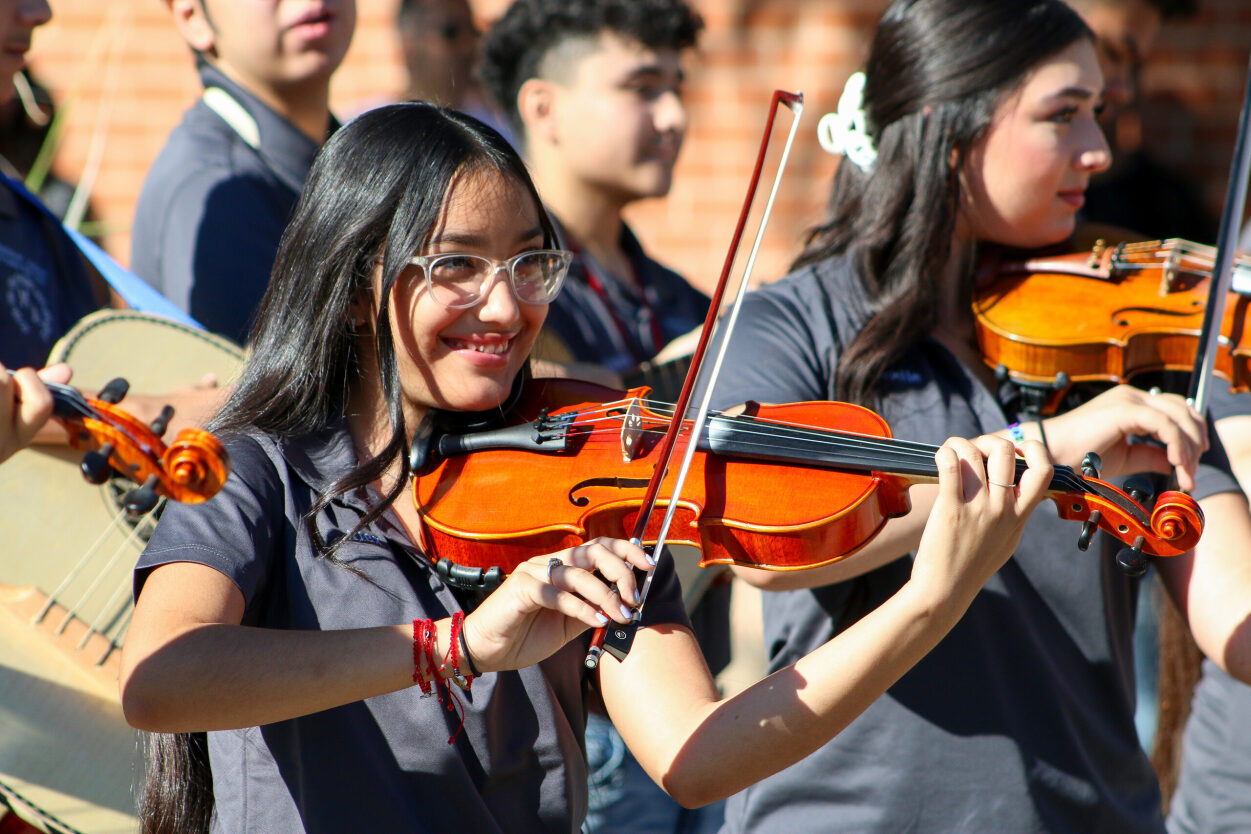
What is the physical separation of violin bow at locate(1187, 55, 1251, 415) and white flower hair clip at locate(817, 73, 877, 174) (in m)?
0.55

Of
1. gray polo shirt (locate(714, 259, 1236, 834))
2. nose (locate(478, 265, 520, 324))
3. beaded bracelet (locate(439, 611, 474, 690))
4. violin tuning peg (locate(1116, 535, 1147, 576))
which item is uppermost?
nose (locate(478, 265, 520, 324))

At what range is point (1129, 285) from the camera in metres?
2.21

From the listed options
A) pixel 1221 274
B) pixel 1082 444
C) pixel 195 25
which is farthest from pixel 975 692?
pixel 195 25

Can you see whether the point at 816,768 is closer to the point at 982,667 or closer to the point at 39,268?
the point at 982,667

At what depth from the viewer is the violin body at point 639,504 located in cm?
152

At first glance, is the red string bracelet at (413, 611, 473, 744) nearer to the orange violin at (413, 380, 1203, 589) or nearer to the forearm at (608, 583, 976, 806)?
the orange violin at (413, 380, 1203, 589)

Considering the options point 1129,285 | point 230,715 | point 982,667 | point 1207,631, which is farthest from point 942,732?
point 230,715

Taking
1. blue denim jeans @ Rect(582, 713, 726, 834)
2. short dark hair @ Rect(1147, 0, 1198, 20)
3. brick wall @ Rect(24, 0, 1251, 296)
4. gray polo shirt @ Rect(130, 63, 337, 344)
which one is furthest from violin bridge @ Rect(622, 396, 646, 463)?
brick wall @ Rect(24, 0, 1251, 296)

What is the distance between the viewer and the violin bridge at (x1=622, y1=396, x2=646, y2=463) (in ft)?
5.40

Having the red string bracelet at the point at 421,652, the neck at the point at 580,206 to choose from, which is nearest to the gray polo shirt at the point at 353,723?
the red string bracelet at the point at 421,652

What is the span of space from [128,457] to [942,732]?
1.17m

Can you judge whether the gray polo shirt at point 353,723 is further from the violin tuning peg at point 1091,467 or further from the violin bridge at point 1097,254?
the violin bridge at point 1097,254

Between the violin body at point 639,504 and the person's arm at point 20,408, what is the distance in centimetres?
46

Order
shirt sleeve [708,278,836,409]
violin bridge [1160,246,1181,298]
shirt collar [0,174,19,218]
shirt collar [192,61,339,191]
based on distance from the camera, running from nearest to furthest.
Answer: shirt sleeve [708,278,836,409] → violin bridge [1160,246,1181,298] → shirt collar [0,174,19,218] → shirt collar [192,61,339,191]
